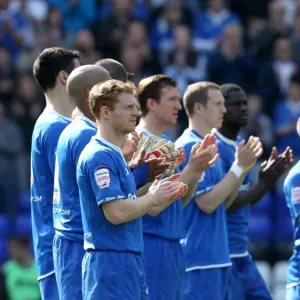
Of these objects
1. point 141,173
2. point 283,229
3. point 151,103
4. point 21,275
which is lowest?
point 21,275

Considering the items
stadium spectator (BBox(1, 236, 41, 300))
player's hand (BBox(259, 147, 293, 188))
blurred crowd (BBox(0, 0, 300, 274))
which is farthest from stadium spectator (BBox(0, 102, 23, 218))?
player's hand (BBox(259, 147, 293, 188))

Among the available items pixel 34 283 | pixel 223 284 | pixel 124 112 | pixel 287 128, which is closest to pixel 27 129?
pixel 34 283

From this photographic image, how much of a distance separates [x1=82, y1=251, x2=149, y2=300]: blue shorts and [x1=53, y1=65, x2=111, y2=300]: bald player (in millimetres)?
436

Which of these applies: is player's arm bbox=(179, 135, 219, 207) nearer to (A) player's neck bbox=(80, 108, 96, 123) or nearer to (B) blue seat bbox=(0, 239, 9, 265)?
(A) player's neck bbox=(80, 108, 96, 123)

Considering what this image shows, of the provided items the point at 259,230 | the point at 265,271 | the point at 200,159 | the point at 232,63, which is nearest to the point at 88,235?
the point at 200,159

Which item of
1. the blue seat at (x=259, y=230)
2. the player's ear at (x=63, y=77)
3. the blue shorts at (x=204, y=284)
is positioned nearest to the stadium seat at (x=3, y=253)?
the blue seat at (x=259, y=230)

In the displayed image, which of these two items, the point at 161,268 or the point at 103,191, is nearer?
the point at 103,191

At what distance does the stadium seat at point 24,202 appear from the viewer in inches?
621

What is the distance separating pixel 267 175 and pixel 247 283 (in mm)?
1091

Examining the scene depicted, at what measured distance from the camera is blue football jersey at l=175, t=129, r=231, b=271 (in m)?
9.44

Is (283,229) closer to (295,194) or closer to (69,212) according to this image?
(295,194)

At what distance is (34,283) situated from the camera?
47.8ft

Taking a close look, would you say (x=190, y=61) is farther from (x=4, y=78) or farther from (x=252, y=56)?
(x=4, y=78)

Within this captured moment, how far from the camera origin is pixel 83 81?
8.03m
